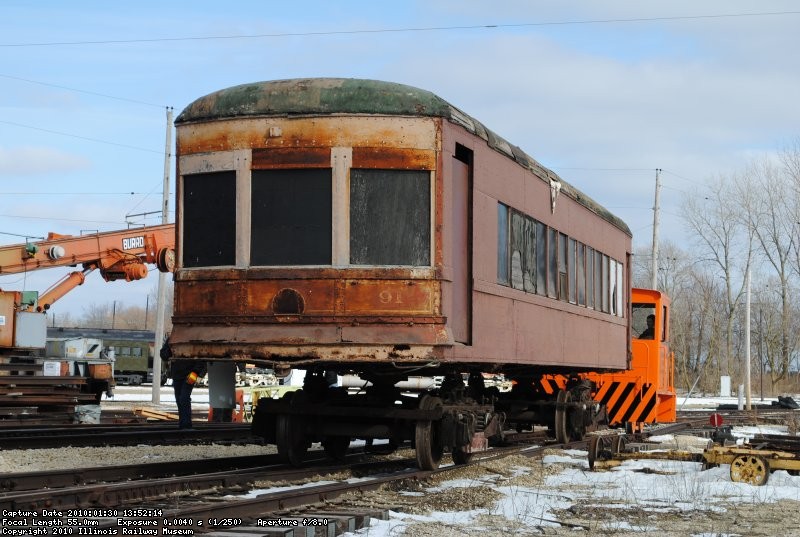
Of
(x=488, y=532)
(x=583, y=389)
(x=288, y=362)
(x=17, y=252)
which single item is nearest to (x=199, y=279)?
(x=288, y=362)

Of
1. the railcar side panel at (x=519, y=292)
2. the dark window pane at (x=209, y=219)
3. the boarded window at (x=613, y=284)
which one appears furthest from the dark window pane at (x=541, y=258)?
the boarded window at (x=613, y=284)

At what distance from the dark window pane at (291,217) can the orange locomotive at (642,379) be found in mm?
10185

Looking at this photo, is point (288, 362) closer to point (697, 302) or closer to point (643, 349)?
point (643, 349)

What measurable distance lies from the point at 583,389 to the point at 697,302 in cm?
6894

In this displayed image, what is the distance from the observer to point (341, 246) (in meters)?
9.77

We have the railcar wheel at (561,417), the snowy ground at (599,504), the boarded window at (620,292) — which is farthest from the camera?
the boarded window at (620,292)

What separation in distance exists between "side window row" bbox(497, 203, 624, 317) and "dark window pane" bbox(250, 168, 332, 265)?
228 centimetres

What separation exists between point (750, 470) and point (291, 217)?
505 centimetres

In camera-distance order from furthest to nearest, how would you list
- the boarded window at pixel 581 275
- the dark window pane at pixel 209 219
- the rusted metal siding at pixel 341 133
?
1. the boarded window at pixel 581 275
2. the dark window pane at pixel 209 219
3. the rusted metal siding at pixel 341 133

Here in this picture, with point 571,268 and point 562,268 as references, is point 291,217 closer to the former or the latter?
point 562,268

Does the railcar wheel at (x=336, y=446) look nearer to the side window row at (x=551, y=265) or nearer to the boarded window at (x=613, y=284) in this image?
the side window row at (x=551, y=265)

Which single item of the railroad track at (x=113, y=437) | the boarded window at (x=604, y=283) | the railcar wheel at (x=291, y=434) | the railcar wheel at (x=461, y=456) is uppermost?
the boarded window at (x=604, y=283)

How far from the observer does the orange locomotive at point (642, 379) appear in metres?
19.6

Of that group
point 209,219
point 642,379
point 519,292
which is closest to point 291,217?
point 209,219
